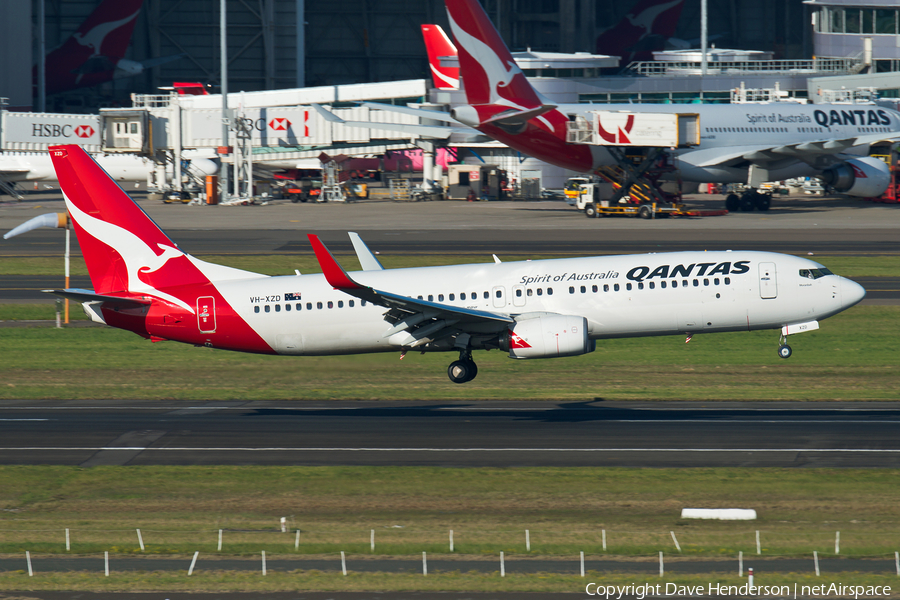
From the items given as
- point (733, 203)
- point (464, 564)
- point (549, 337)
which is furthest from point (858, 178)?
point (464, 564)

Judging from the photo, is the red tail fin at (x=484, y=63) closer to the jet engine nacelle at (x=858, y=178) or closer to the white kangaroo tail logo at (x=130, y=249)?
the jet engine nacelle at (x=858, y=178)

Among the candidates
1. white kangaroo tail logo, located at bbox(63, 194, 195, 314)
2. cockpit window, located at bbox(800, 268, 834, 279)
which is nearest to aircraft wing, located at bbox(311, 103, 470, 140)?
white kangaroo tail logo, located at bbox(63, 194, 195, 314)

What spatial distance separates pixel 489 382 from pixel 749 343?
14.8 m

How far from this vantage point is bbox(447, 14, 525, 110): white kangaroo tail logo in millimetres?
84600

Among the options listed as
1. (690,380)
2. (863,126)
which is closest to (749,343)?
(690,380)

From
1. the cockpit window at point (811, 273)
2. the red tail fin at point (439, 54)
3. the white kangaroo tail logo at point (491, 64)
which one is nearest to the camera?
the cockpit window at point (811, 273)

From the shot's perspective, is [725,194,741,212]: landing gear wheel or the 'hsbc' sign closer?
[725,194,741,212]: landing gear wheel

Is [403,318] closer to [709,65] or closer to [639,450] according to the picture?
[639,450]

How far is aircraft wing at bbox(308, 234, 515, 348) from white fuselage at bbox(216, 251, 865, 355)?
2.66ft

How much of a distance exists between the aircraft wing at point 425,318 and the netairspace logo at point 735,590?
15.7 m

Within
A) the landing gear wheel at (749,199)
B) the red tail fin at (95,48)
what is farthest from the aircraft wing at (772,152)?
the red tail fin at (95,48)

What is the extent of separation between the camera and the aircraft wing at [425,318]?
115ft

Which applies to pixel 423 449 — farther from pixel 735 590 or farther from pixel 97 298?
pixel 735 590

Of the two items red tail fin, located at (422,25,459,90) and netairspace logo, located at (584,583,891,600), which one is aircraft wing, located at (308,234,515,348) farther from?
red tail fin, located at (422,25,459,90)
